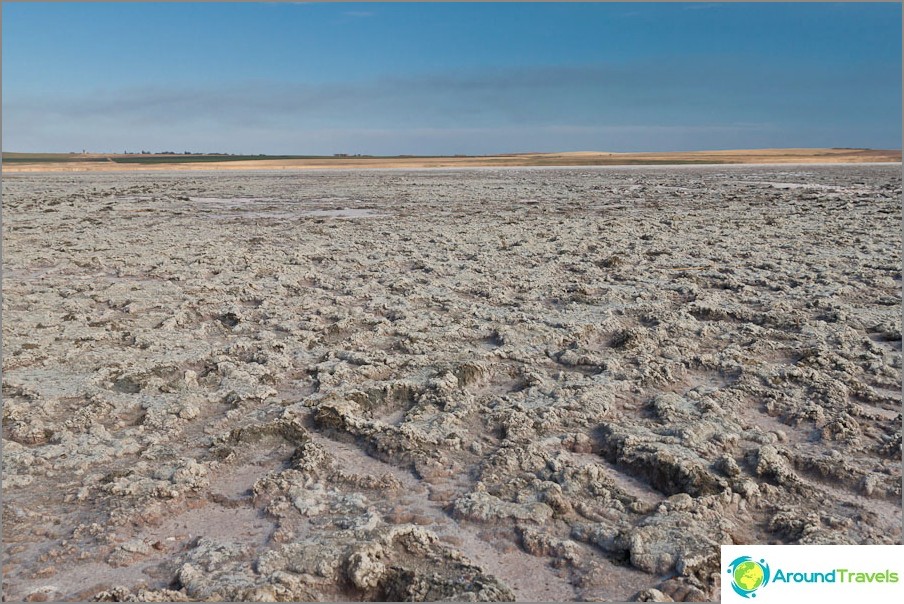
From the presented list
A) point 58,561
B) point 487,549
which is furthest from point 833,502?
point 58,561

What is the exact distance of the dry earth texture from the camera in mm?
2400

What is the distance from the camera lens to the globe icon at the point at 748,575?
2.22 m

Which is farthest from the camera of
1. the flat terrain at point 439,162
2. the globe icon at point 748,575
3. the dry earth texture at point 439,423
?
the flat terrain at point 439,162

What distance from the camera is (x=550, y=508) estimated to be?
269 centimetres

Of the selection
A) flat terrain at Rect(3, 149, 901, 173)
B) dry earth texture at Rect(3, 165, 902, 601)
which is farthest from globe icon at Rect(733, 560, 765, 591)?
flat terrain at Rect(3, 149, 901, 173)

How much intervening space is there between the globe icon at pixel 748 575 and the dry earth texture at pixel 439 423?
9 cm

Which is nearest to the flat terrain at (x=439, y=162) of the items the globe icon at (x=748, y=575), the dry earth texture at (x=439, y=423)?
the dry earth texture at (x=439, y=423)

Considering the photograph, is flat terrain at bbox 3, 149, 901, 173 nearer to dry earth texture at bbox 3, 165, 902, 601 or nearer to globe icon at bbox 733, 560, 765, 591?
dry earth texture at bbox 3, 165, 902, 601

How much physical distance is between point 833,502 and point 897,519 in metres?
0.21

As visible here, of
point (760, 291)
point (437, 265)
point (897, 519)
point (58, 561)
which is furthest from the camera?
point (437, 265)

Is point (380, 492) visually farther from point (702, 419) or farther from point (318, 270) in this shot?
point (318, 270)

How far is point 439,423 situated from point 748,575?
161 cm

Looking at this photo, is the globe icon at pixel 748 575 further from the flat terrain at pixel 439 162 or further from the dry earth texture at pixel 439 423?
the flat terrain at pixel 439 162

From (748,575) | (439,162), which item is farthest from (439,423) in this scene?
(439,162)
